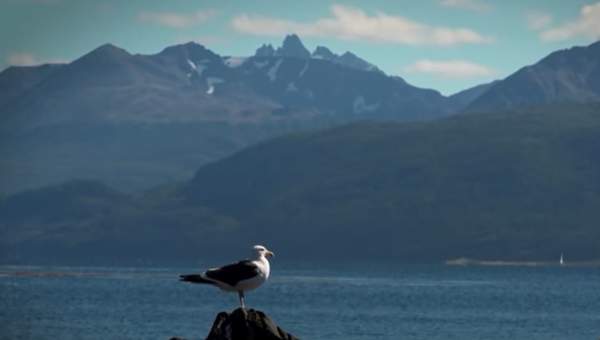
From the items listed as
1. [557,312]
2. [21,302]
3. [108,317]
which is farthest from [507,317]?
[21,302]

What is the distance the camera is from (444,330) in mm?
109375

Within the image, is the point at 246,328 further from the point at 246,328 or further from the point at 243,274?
the point at 243,274

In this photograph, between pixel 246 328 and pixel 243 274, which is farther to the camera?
pixel 246 328

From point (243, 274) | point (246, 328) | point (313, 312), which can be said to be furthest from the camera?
Result: point (313, 312)

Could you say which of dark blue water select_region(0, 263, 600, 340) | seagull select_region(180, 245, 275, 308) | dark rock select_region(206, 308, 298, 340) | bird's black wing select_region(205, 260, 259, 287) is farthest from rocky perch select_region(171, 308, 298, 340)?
dark blue water select_region(0, 263, 600, 340)

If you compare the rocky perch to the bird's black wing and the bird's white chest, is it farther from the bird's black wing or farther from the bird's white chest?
the bird's black wing

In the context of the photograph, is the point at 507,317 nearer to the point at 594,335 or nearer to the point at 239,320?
the point at 594,335

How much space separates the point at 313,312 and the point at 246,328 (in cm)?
8655

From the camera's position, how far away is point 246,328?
40062 millimetres

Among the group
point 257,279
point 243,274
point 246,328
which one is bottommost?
point 246,328

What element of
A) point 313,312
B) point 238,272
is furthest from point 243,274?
point 313,312

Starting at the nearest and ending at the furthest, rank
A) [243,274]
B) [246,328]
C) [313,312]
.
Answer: [243,274]
[246,328]
[313,312]

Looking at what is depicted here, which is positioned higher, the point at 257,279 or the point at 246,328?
the point at 257,279

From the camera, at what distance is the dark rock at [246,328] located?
40000mm
